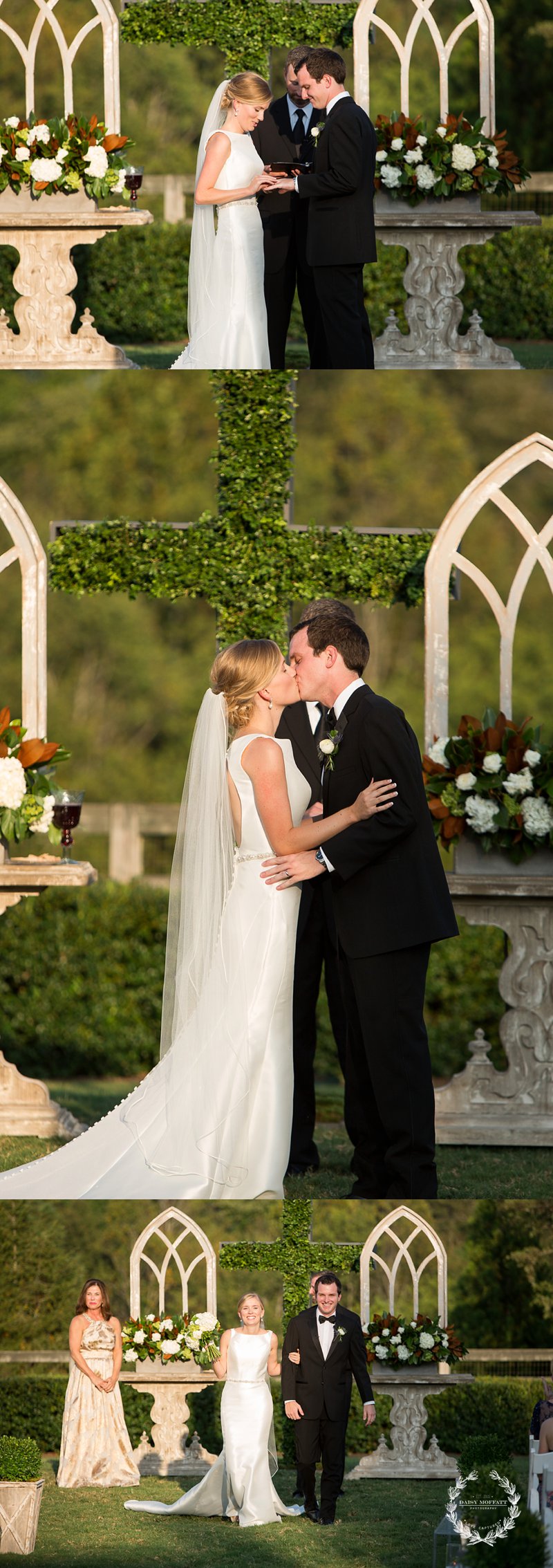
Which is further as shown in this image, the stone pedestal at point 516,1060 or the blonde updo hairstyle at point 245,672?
the stone pedestal at point 516,1060

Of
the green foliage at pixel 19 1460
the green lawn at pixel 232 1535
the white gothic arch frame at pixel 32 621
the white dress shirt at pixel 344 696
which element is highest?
the white gothic arch frame at pixel 32 621

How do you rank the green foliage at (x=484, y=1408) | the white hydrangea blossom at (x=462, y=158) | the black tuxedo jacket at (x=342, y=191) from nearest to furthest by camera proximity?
1. the black tuxedo jacket at (x=342, y=191)
2. the white hydrangea blossom at (x=462, y=158)
3. the green foliage at (x=484, y=1408)

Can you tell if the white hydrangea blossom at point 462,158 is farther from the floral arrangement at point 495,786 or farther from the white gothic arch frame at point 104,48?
the floral arrangement at point 495,786

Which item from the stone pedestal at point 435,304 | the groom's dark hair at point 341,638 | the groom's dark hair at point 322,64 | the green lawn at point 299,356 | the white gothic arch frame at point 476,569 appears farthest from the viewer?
the green lawn at point 299,356

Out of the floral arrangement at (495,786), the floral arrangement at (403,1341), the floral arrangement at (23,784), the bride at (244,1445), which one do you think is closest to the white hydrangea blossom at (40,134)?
the floral arrangement at (23,784)

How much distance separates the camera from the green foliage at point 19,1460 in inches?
226

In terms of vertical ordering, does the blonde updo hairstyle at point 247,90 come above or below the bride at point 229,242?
above

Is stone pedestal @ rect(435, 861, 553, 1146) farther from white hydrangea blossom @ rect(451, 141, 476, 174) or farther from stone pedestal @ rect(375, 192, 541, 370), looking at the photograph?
white hydrangea blossom @ rect(451, 141, 476, 174)

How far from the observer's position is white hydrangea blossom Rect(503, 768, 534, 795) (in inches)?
273

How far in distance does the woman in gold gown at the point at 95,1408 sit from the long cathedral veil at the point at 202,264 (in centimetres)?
399

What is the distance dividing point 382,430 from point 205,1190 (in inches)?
611

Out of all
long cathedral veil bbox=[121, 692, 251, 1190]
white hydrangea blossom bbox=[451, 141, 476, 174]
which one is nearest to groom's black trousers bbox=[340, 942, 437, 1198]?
long cathedral veil bbox=[121, 692, 251, 1190]

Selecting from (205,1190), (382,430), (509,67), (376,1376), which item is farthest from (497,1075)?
(382,430)

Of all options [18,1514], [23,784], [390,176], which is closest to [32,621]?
Result: [23,784]
